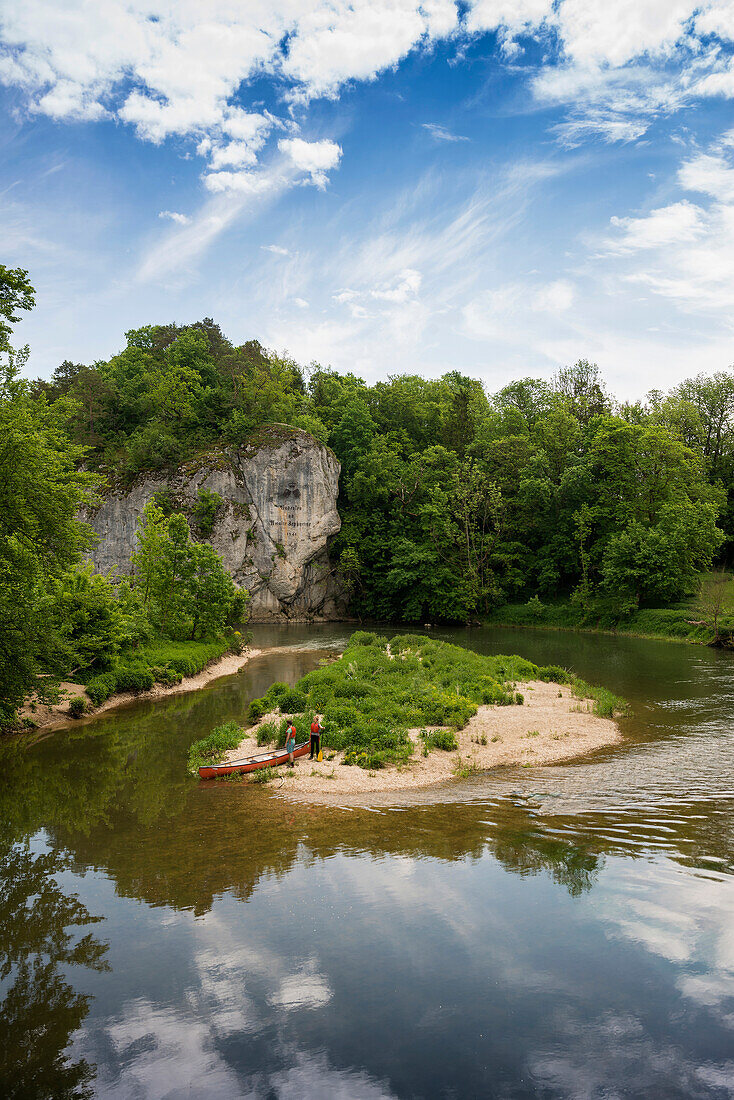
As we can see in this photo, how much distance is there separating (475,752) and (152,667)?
1644 centimetres

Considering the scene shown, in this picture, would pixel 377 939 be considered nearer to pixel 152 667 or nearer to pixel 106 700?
pixel 106 700

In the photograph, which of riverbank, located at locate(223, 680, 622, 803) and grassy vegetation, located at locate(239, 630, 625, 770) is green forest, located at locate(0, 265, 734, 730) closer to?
grassy vegetation, located at locate(239, 630, 625, 770)

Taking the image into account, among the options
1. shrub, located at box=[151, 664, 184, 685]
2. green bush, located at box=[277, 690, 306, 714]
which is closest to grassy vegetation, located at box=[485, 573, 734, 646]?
green bush, located at box=[277, 690, 306, 714]

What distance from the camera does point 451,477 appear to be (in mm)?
61594

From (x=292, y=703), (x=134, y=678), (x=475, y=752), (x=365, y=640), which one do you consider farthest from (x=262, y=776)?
(x=365, y=640)

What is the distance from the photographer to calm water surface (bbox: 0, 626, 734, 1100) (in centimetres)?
608

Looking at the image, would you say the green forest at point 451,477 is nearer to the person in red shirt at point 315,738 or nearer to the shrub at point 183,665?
the shrub at point 183,665

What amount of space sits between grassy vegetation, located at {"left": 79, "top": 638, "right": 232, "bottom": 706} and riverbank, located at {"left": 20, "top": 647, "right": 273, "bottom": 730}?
20 centimetres

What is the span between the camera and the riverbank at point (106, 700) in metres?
21.2

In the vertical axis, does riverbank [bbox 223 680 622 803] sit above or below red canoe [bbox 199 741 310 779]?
below

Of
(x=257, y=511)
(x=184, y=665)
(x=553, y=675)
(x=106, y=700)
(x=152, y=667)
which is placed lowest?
(x=553, y=675)

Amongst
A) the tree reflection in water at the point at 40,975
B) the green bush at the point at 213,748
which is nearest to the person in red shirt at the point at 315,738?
the green bush at the point at 213,748

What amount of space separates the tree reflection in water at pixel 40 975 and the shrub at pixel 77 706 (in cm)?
1166

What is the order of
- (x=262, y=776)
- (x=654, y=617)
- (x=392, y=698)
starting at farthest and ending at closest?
(x=654, y=617)
(x=392, y=698)
(x=262, y=776)
